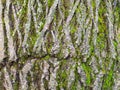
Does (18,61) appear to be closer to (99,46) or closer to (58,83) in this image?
(58,83)

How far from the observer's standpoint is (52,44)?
80.1 inches

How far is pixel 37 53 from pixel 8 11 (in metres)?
0.29

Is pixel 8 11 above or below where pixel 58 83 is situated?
above

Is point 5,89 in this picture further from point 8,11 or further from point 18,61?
point 8,11

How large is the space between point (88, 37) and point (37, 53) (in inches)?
12.3

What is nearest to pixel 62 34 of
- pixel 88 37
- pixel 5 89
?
pixel 88 37

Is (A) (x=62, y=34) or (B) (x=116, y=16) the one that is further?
(B) (x=116, y=16)

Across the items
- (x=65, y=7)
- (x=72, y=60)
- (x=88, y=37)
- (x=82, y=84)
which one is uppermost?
(x=65, y=7)

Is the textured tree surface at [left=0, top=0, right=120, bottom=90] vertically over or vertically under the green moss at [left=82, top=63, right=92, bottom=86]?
over

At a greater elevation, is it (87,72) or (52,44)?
(52,44)

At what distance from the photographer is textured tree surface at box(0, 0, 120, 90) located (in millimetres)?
2029

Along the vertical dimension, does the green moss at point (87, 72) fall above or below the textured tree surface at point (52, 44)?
below

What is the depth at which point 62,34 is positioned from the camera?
2031 mm

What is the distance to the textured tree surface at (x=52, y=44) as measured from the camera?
203 cm
